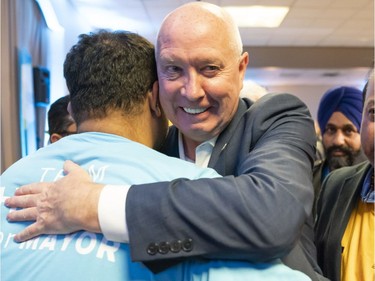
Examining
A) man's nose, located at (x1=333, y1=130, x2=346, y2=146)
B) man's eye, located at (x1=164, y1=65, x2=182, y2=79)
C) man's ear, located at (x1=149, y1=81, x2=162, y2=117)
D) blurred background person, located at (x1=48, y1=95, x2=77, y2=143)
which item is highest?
man's eye, located at (x1=164, y1=65, x2=182, y2=79)

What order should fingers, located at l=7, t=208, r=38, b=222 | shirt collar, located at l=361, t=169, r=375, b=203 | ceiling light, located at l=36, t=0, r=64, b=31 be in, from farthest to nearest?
ceiling light, located at l=36, t=0, r=64, b=31, shirt collar, located at l=361, t=169, r=375, b=203, fingers, located at l=7, t=208, r=38, b=222

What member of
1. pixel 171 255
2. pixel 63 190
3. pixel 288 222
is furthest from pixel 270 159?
pixel 63 190

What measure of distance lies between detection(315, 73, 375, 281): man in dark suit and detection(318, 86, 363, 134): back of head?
4.44 feet

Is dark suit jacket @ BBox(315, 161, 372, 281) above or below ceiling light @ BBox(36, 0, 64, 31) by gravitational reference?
below

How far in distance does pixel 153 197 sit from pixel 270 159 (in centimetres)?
24

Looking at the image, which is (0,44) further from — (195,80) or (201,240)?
(201,240)

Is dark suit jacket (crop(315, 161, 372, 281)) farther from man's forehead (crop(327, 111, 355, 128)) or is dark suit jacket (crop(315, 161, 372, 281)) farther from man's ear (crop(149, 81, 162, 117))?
man's forehead (crop(327, 111, 355, 128))

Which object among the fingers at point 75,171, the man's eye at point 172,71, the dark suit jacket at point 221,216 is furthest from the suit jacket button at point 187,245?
the man's eye at point 172,71

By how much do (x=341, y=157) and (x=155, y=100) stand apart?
1930 mm

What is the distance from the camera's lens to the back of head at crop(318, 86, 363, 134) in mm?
2613

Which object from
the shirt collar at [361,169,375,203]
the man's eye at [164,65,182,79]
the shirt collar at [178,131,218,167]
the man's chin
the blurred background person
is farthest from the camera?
the man's chin

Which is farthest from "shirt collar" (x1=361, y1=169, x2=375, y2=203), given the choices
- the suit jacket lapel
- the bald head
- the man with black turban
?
the man with black turban

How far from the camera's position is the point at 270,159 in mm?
781

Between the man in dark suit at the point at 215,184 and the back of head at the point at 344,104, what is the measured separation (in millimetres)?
1765
